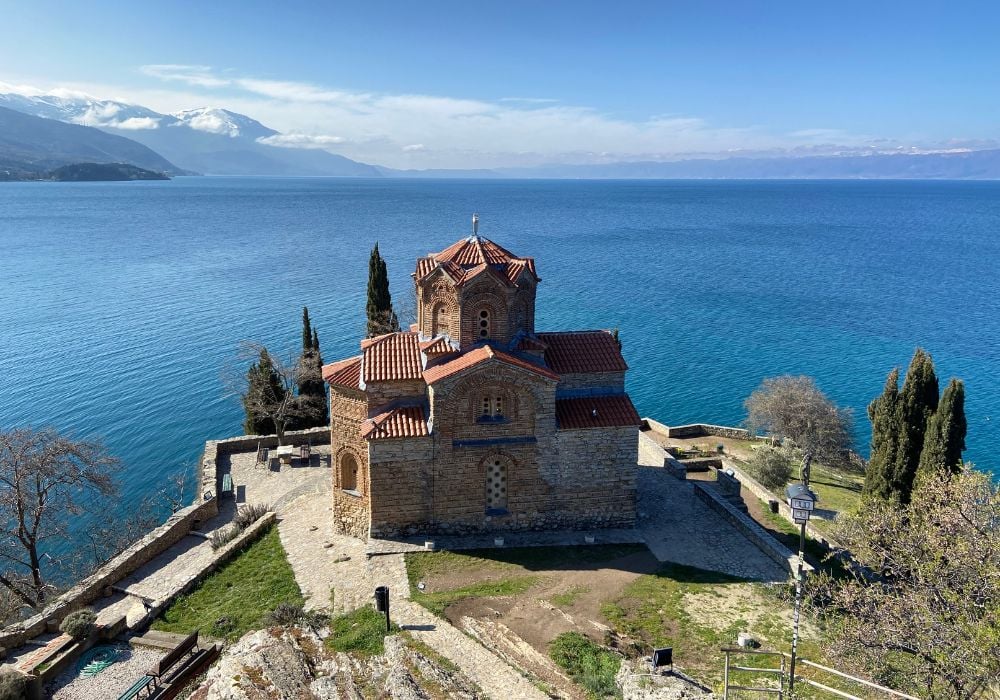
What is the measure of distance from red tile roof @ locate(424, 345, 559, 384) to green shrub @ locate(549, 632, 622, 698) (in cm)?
847

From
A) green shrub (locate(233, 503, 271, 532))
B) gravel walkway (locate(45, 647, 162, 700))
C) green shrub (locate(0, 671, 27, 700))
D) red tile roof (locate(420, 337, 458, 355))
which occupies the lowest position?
gravel walkway (locate(45, 647, 162, 700))

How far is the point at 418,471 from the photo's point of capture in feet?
73.4

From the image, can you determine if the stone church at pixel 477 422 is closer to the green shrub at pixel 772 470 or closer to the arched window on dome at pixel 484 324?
the arched window on dome at pixel 484 324

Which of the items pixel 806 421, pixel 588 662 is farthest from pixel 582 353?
pixel 806 421

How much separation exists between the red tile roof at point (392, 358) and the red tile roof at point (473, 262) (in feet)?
8.30

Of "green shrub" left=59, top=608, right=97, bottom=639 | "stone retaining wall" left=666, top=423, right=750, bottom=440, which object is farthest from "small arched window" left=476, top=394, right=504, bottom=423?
"stone retaining wall" left=666, top=423, right=750, bottom=440

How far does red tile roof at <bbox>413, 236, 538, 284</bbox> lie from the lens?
23.0 meters

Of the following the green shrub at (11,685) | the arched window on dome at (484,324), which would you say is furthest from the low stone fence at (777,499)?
the green shrub at (11,685)

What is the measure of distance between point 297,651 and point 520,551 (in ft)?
28.8

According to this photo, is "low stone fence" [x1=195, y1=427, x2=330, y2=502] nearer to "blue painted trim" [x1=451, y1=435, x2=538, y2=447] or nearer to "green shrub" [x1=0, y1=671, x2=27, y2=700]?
"blue painted trim" [x1=451, y1=435, x2=538, y2=447]

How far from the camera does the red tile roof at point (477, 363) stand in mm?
21672

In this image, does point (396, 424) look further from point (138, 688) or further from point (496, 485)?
point (138, 688)

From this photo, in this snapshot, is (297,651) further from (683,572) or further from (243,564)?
(683,572)

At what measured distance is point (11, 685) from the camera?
14547 mm
